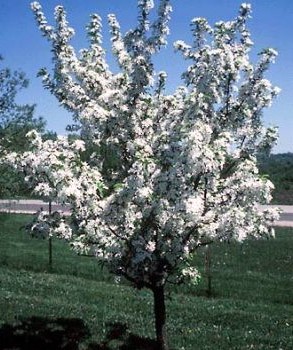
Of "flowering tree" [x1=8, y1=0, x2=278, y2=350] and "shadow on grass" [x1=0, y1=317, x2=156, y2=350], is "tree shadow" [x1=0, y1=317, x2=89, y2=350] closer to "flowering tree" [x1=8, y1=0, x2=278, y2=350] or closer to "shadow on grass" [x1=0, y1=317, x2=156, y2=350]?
"shadow on grass" [x1=0, y1=317, x2=156, y2=350]

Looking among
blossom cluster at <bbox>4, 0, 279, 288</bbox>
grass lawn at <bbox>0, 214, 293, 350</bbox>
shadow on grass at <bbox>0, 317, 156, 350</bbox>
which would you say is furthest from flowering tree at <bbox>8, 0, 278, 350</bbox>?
grass lawn at <bbox>0, 214, 293, 350</bbox>

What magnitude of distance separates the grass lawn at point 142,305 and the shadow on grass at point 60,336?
3 cm

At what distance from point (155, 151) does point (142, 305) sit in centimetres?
785

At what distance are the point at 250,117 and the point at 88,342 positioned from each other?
22.2 feet

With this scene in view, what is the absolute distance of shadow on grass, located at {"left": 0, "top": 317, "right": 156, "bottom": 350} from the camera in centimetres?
1226

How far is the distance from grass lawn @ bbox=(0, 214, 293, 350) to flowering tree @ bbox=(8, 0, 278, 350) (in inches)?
110

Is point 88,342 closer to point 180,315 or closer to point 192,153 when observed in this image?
point 180,315

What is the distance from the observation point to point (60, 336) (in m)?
12.9

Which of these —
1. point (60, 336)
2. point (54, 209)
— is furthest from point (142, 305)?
point (54, 209)

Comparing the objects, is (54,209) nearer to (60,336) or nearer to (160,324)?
(60,336)

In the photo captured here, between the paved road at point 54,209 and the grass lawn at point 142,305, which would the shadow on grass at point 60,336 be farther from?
the paved road at point 54,209

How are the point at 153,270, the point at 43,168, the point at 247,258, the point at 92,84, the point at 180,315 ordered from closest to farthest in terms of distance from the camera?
1. the point at 43,168
2. the point at 153,270
3. the point at 92,84
4. the point at 180,315
5. the point at 247,258

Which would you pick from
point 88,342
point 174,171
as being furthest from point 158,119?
point 88,342

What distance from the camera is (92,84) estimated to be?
1066cm
